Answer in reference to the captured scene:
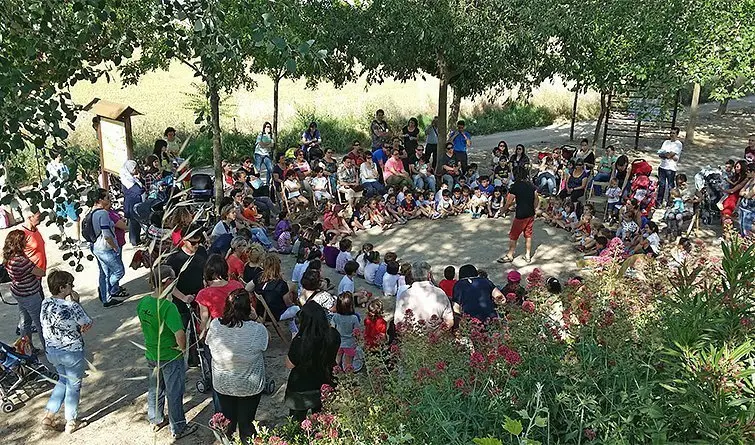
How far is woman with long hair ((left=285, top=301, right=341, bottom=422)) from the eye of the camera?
521cm

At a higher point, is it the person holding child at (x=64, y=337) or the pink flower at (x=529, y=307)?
the pink flower at (x=529, y=307)

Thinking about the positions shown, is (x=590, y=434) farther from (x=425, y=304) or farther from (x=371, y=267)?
(x=371, y=267)

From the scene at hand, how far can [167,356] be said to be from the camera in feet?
18.2

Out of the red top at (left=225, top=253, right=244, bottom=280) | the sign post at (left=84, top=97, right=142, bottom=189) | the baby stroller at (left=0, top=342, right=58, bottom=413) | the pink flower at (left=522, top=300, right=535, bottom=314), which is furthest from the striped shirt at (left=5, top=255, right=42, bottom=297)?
the pink flower at (left=522, top=300, right=535, bottom=314)

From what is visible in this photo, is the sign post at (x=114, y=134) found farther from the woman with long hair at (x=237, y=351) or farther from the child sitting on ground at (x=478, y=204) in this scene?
the woman with long hair at (x=237, y=351)

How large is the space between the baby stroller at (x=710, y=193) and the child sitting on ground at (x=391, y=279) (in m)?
5.90

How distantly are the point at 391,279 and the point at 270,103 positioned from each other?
14658 millimetres

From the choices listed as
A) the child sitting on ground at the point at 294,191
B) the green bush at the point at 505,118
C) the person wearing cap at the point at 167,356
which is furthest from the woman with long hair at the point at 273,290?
the green bush at the point at 505,118

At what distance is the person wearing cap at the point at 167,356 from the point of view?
5309mm

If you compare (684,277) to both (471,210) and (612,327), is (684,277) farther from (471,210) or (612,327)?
(471,210)

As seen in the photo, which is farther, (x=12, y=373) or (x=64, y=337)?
(x=12, y=373)

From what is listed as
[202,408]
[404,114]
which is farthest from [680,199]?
[404,114]

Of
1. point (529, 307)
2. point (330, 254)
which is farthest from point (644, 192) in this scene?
point (529, 307)

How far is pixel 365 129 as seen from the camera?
1995 centimetres
